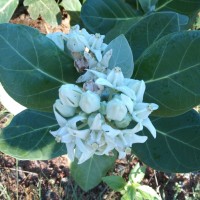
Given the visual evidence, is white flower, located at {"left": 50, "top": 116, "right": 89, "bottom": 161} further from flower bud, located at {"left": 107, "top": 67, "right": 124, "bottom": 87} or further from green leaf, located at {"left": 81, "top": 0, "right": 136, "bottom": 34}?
green leaf, located at {"left": 81, "top": 0, "right": 136, "bottom": 34}

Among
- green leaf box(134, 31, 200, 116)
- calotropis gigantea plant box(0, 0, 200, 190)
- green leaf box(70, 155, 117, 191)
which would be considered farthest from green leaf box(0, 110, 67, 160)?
green leaf box(134, 31, 200, 116)

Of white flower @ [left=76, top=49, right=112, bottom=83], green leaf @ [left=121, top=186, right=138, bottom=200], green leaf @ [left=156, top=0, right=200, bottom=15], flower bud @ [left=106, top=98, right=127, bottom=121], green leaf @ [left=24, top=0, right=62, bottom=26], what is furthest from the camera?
green leaf @ [left=24, top=0, right=62, bottom=26]

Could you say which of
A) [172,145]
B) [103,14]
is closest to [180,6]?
[103,14]

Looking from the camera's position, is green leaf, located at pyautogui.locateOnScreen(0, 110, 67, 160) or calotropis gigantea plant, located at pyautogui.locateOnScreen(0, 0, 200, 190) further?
green leaf, located at pyautogui.locateOnScreen(0, 110, 67, 160)

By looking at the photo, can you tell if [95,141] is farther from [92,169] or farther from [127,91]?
[92,169]

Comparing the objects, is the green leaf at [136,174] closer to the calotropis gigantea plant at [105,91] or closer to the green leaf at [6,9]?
the calotropis gigantea plant at [105,91]

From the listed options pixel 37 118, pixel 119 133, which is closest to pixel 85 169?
pixel 37 118
